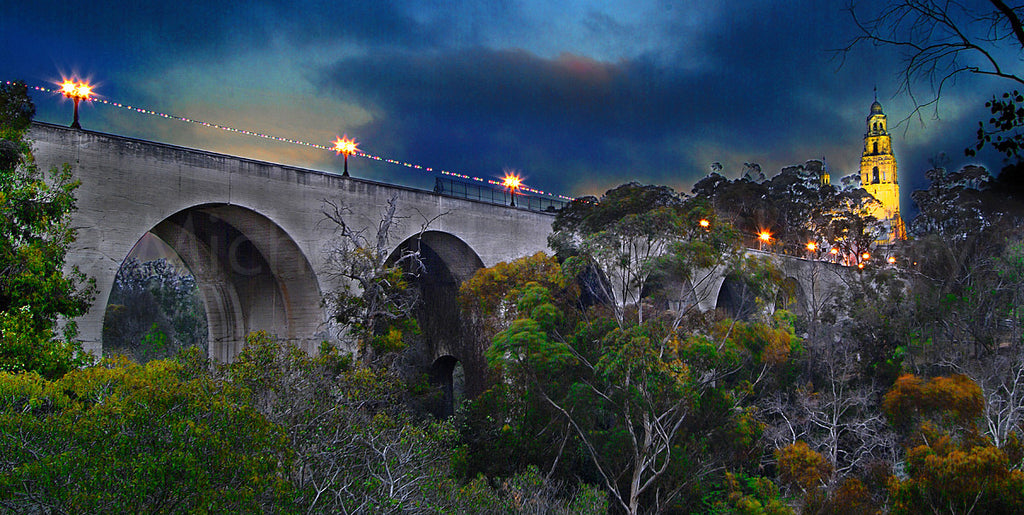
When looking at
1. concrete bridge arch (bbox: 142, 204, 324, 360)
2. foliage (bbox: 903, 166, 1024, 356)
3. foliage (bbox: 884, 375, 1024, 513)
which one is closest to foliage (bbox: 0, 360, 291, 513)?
concrete bridge arch (bbox: 142, 204, 324, 360)

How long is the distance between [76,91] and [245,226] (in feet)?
15.6

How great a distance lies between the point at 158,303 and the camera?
39.4 meters

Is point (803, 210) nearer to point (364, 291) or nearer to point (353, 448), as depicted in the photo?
point (364, 291)

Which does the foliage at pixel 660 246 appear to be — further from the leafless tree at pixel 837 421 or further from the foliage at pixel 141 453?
the foliage at pixel 141 453

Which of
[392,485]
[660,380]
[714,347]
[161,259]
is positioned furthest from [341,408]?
[161,259]

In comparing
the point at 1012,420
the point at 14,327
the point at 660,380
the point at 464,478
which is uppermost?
the point at 14,327

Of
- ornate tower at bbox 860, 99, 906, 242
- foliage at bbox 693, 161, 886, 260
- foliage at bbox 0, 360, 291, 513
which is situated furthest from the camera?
ornate tower at bbox 860, 99, 906, 242

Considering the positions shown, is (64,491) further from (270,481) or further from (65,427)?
(270,481)

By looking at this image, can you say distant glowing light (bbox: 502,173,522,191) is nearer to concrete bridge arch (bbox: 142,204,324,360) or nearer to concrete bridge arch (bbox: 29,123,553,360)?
concrete bridge arch (bbox: 29,123,553,360)

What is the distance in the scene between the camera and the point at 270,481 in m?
8.04

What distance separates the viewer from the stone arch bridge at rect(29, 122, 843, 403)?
535 inches

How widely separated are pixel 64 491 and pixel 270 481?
202 centimetres

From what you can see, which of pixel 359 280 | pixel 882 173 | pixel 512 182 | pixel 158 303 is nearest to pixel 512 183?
pixel 512 182

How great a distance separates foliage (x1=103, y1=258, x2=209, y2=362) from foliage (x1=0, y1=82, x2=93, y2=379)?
26.0 m
